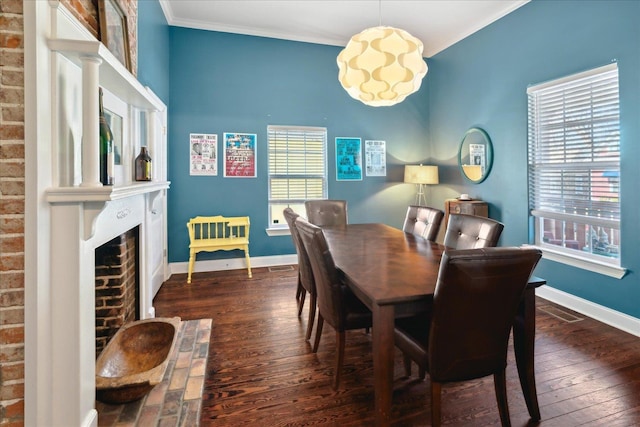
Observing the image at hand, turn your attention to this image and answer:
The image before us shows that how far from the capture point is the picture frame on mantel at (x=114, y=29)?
1865mm

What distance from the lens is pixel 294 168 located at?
4785mm

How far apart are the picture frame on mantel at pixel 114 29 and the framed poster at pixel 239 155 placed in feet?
6.98

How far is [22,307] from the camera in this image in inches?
50.5

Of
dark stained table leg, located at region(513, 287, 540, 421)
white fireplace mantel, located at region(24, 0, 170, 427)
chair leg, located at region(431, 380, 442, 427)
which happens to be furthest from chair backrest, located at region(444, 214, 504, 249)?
white fireplace mantel, located at region(24, 0, 170, 427)

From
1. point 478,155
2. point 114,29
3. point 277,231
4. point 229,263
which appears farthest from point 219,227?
point 478,155

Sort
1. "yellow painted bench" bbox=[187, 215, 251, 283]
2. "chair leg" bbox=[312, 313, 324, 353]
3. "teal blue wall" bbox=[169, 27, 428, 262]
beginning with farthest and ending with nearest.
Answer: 1. "teal blue wall" bbox=[169, 27, 428, 262]
2. "yellow painted bench" bbox=[187, 215, 251, 283]
3. "chair leg" bbox=[312, 313, 324, 353]

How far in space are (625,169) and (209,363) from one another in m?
3.58

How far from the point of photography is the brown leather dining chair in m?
1.31

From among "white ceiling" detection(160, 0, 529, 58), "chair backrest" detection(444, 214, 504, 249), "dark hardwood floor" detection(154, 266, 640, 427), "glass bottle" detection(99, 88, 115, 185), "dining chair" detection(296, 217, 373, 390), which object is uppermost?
"white ceiling" detection(160, 0, 529, 58)

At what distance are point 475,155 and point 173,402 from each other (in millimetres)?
4200

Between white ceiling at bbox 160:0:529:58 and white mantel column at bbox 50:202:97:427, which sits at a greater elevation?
white ceiling at bbox 160:0:529:58

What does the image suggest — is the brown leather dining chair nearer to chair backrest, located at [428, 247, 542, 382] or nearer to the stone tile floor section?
chair backrest, located at [428, 247, 542, 382]

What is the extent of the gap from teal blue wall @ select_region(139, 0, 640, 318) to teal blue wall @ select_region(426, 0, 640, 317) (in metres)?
0.01

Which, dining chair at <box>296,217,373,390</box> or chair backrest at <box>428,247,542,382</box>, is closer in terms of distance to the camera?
chair backrest at <box>428,247,542,382</box>
